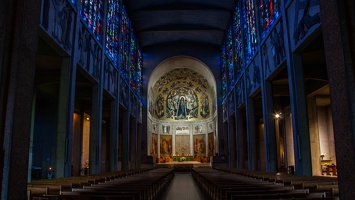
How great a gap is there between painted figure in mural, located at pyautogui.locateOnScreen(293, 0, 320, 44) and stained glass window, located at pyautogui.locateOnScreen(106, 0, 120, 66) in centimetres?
1103

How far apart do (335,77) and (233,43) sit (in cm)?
2169

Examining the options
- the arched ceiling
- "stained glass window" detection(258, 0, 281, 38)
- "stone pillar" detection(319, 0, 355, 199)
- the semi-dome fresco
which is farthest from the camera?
the semi-dome fresco

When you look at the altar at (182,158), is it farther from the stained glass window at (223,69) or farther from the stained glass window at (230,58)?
the stained glass window at (230,58)

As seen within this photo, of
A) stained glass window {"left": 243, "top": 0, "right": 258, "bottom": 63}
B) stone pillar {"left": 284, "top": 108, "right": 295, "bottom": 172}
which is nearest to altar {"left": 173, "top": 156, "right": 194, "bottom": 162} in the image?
stone pillar {"left": 284, "top": 108, "right": 295, "bottom": 172}

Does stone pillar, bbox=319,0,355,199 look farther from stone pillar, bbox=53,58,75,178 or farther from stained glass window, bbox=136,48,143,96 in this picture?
stained glass window, bbox=136,48,143,96

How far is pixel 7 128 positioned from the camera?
12.1 feet

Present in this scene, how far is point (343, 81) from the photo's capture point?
3.53 metres

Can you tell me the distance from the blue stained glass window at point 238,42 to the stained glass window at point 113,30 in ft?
28.8

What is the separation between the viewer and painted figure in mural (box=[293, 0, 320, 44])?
9562 mm

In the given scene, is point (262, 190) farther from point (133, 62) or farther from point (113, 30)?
point (133, 62)

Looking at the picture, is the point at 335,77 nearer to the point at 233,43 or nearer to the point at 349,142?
the point at 349,142

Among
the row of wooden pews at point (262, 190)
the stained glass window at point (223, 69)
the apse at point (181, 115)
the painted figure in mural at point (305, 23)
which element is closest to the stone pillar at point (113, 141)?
the row of wooden pews at point (262, 190)

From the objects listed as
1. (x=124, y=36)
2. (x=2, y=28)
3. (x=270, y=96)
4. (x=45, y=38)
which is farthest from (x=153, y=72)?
(x=2, y=28)

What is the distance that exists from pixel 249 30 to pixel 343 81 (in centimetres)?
1651
